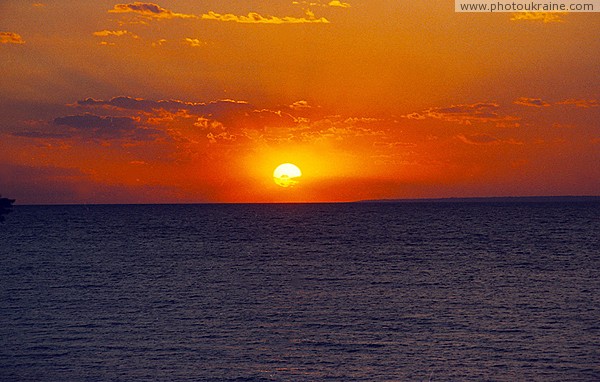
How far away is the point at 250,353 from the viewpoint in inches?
1527

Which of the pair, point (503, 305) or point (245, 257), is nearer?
point (503, 305)

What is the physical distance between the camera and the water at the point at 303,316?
35.9m

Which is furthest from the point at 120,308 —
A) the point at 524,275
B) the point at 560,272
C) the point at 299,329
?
the point at 560,272

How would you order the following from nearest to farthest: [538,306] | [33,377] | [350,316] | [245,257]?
[33,377] → [350,316] → [538,306] → [245,257]

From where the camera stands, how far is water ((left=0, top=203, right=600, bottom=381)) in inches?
1414

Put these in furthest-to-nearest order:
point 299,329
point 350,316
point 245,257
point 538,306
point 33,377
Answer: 1. point 245,257
2. point 538,306
3. point 350,316
4. point 299,329
5. point 33,377

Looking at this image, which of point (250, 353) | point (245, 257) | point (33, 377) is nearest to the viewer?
point (33, 377)

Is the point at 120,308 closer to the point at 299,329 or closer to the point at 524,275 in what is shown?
the point at 299,329

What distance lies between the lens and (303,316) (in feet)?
161

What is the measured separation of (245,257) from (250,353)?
183ft

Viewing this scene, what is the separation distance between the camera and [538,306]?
5288 cm

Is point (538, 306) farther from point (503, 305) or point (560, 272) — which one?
point (560, 272)

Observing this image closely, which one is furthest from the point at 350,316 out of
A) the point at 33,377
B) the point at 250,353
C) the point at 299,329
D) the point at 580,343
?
the point at 33,377

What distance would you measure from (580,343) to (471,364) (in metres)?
8.07
